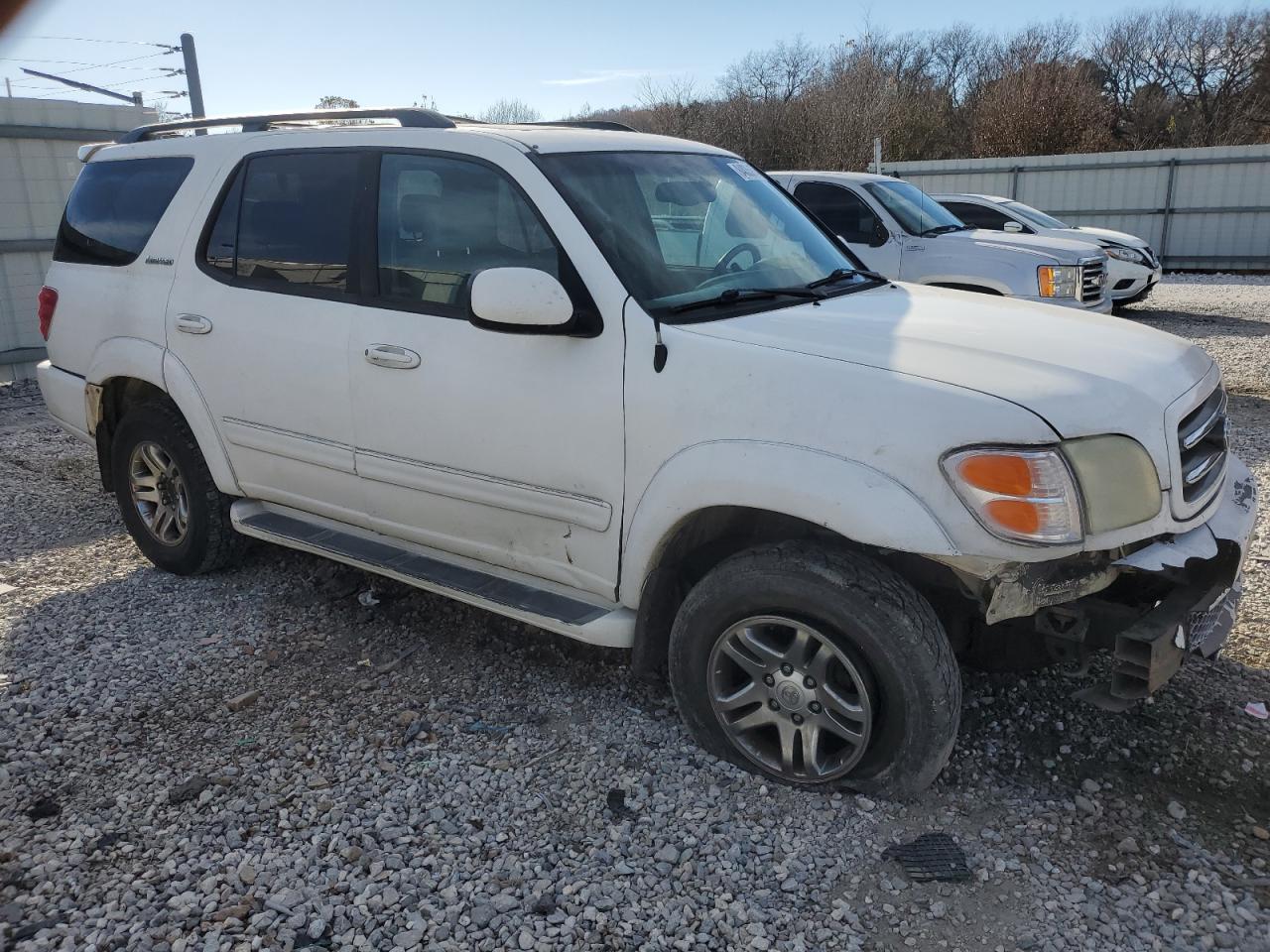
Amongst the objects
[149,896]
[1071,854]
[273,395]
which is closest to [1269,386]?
[1071,854]

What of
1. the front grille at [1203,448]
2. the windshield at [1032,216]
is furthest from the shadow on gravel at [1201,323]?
the front grille at [1203,448]

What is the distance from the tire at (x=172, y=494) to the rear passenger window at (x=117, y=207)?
77cm

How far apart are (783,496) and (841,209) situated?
7921 mm

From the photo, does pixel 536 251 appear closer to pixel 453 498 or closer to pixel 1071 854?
pixel 453 498

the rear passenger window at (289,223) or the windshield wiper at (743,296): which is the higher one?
the rear passenger window at (289,223)

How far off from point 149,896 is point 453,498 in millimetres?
1569

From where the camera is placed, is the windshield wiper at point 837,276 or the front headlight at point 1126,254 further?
the front headlight at point 1126,254

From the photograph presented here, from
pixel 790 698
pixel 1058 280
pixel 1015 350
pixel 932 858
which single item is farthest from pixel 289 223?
pixel 1058 280

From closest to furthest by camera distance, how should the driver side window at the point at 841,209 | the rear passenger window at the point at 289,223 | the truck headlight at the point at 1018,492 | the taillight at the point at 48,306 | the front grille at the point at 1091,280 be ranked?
the truck headlight at the point at 1018,492 → the rear passenger window at the point at 289,223 → the taillight at the point at 48,306 → the driver side window at the point at 841,209 → the front grille at the point at 1091,280

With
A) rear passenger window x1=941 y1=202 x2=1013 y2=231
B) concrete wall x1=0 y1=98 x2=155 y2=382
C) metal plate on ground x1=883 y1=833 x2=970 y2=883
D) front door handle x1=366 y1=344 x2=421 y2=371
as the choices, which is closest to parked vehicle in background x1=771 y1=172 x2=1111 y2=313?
rear passenger window x1=941 y1=202 x2=1013 y2=231

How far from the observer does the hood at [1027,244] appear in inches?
388

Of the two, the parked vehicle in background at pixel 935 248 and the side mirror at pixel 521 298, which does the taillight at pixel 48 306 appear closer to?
the side mirror at pixel 521 298

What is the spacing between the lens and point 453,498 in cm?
374

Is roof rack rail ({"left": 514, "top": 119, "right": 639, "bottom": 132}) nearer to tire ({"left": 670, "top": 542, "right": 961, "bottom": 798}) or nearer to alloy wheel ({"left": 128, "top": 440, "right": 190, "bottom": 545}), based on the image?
tire ({"left": 670, "top": 542, "right": 961, "bottom": 798})
